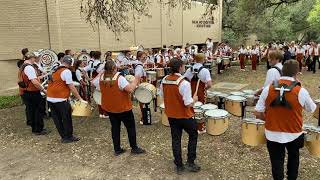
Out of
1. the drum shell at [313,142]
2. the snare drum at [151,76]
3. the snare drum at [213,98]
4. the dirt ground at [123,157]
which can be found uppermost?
the snare drum at [151,76]

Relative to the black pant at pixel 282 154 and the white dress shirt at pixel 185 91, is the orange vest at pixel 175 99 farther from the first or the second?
the black pant at pixel 282 154

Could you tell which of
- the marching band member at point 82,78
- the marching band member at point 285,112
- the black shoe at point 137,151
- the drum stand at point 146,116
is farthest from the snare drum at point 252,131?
the marching band member at point 82,78

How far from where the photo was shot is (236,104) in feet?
25.8

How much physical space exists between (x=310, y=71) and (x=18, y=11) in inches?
576

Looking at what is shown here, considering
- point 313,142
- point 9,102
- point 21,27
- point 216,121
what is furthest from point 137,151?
point 21,27

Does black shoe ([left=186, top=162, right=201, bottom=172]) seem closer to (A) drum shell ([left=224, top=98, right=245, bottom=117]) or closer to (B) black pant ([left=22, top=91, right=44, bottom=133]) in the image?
(A) drum shell ([left=224, top=98, right=245, bottom=117])

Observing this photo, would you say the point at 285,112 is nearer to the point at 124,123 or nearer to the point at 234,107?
the point at 124,123

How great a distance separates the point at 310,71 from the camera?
1909cm

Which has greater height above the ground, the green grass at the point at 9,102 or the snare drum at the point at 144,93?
the snare drum at the point at 144,93

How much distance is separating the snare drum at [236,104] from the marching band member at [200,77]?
59 cm

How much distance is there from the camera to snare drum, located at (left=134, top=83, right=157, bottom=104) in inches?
308

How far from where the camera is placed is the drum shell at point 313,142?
5576mm

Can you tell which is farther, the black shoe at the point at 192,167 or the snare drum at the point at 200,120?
the snare drum at the point at 200,120

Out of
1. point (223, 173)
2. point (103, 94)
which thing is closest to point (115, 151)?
Answer: point (103, 94)
